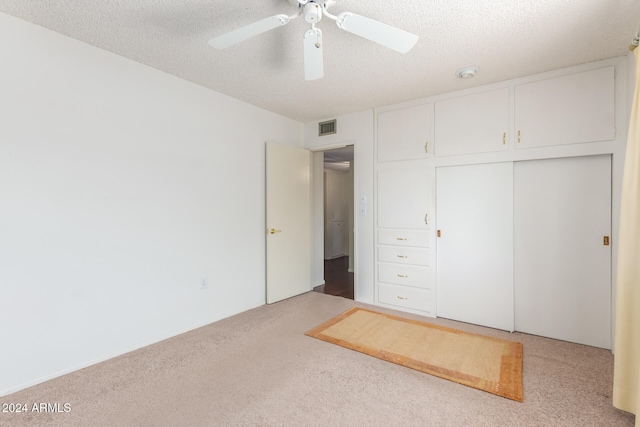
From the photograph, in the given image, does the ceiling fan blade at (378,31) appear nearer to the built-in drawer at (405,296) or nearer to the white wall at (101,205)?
the white wall at (101,205)

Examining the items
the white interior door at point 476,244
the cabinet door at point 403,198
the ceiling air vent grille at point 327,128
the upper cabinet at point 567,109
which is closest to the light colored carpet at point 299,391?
the white interior door at point 476,244

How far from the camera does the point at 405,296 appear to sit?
11.7ft

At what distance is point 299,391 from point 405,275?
2.02 metres

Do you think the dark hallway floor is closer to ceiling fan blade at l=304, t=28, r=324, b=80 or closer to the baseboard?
the baseboard

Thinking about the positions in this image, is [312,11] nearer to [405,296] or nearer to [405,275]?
[405,275]

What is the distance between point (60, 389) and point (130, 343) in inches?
22.0

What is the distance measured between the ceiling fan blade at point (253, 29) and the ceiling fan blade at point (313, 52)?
0.15 m

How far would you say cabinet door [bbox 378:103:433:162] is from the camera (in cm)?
339

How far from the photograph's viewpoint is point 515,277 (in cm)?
296

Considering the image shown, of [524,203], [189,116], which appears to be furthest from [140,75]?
[524,203]

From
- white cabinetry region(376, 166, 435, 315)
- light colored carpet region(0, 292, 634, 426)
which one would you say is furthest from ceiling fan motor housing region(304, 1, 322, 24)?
light colored carpet region(0, 292, 634, 426)

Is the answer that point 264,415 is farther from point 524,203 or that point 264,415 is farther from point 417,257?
point 524,203

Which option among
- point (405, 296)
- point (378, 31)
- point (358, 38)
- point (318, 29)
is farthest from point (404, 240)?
point (318, 29)

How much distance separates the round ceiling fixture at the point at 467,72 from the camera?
2666mm
